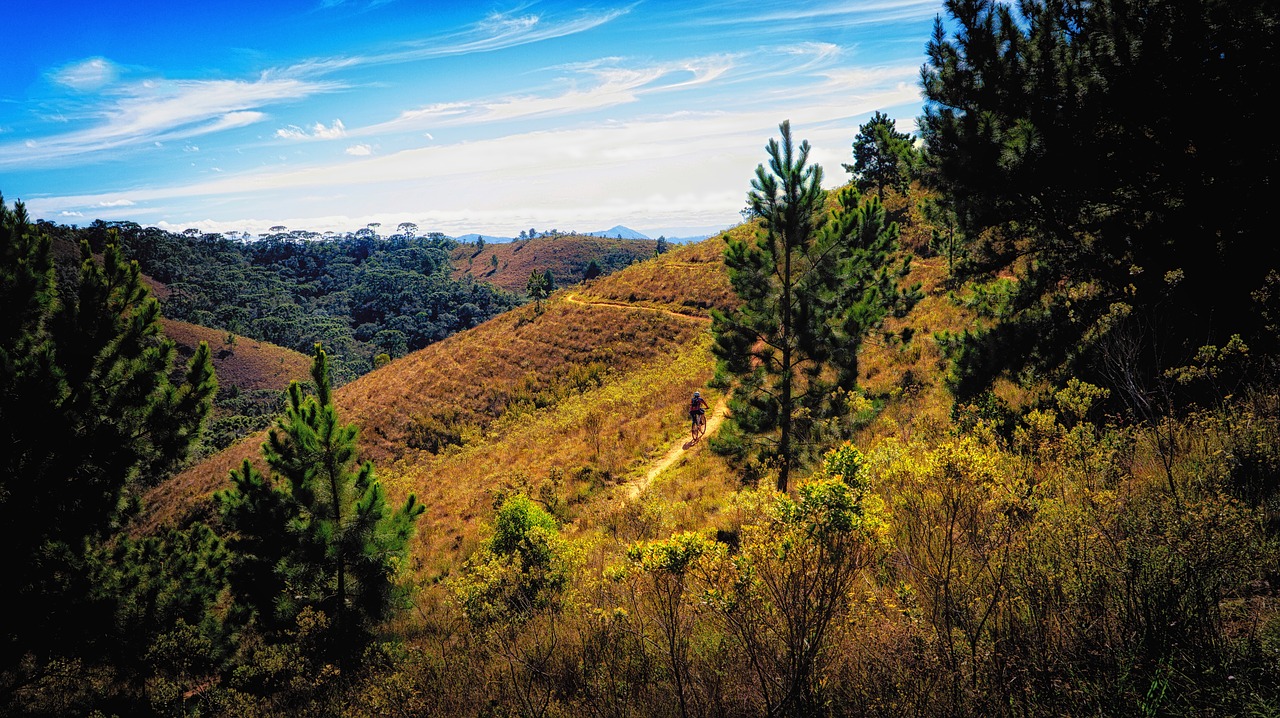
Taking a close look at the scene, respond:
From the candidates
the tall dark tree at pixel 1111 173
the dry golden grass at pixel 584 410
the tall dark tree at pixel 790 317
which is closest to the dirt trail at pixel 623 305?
the dry golden grass at pixel 584 410

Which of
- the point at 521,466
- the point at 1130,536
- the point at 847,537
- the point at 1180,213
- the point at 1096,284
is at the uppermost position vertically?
the point at 1180,213

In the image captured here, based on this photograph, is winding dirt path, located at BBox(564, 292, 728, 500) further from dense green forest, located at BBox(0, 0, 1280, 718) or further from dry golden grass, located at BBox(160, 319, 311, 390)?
dry golden grass, located at BBox(160, 319, 311, 390)

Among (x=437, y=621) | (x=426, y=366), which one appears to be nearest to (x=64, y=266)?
(x=426, y=366)

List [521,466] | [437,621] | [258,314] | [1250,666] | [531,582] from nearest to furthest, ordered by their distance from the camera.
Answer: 1. [1250,666]
2. [531,582]
3. [437,621]
4. [521,466]
5. [258,314]

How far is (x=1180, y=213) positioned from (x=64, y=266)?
486ft

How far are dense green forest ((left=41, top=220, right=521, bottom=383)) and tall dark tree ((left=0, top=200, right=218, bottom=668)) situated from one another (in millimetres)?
103243

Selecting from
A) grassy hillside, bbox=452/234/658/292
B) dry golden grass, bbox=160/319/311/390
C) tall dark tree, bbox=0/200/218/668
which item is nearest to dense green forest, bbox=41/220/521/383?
dry golden grass, bbox=160/319/311/390

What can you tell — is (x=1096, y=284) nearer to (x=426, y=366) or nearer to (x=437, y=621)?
(x=437, y=621)

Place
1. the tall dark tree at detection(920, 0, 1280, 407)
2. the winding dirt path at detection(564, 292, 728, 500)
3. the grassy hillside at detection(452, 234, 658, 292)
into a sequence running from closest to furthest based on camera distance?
the tall dark tree at detection(920, 0, 1280, 407)
the winding dirt path at detection(564, 292, 728, 500)
the grassy hillside at detection(452, 234, 658, 292)

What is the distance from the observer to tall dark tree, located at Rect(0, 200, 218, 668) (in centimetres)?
803

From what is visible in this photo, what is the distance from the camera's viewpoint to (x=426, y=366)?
37.0 meters

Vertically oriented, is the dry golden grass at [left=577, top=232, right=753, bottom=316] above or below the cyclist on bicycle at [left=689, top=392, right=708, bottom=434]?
above

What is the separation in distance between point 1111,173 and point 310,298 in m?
195

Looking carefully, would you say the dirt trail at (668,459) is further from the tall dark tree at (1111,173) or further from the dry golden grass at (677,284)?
the dry golden grass at (677,284)
